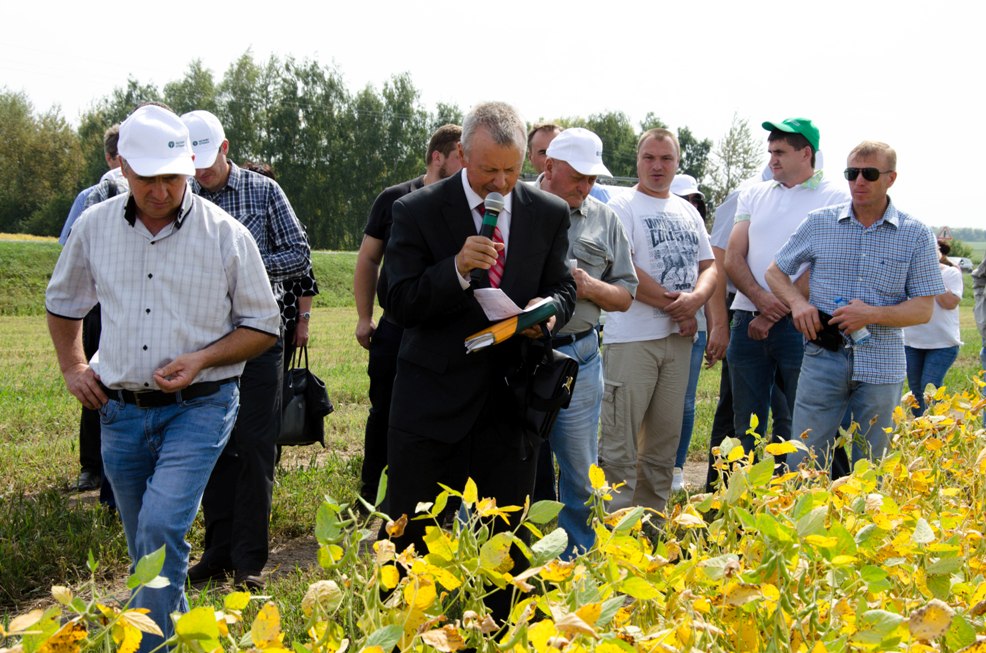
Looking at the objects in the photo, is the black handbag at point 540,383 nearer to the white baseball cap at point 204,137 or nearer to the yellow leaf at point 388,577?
the yellow leaf at point 388,577

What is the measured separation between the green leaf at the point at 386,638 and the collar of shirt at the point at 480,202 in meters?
2.31

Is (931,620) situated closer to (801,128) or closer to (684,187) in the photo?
(801,128)

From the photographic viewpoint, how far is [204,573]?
477 cm

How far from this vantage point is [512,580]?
4.74 feet

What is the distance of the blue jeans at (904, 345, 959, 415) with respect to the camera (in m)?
7.52

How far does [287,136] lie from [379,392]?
5956cm

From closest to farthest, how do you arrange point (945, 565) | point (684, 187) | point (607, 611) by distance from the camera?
point (607, 611) → point (945, 565) → point (684, 187)

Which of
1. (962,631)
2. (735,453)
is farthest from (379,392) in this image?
(962,631)

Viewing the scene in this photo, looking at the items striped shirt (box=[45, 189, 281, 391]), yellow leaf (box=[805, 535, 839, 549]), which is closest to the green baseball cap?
striped shirt (box=[45, 189, 281, 391])

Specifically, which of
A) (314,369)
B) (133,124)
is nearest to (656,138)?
(133,124)

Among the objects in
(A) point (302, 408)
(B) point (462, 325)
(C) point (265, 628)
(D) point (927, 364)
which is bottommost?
(A) point (302, 408)

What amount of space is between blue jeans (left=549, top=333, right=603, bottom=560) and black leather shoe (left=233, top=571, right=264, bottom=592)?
4.66 ft

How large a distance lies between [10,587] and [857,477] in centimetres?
384

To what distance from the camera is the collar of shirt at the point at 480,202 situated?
3488 millimetres
